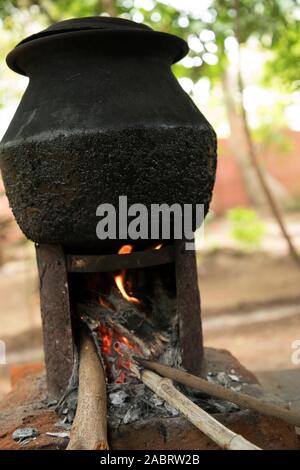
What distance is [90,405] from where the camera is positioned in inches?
91.0

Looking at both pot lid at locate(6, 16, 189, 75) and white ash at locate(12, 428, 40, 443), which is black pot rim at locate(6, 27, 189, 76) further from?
white ash at locate(12, 428, 40, 443)

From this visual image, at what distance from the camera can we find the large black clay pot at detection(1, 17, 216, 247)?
2.31m

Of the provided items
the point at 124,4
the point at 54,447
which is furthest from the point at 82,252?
the point at 124,4

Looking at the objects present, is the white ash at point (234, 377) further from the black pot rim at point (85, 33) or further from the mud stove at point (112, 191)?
the black pot rim at point (85, 33)

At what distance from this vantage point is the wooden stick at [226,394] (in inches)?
84.6

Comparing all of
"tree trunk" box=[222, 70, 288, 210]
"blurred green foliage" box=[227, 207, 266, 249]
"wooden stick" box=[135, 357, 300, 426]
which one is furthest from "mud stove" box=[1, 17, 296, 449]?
"tree trunk" box=[222, 70, 288, 210]

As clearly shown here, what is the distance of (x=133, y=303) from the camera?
2762 millimetres

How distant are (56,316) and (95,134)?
0.91 meters

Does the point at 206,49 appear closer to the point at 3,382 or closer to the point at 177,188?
the point at 177,188

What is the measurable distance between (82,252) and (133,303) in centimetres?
A: 37

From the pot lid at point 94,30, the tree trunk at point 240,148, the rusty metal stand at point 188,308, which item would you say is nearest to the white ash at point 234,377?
the rusty metal stand at point 188,308

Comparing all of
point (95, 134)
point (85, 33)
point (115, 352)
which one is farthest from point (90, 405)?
point (85, 33)

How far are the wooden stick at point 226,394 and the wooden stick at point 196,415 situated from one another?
4 cm

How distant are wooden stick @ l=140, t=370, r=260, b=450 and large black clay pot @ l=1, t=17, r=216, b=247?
0.68 meters
